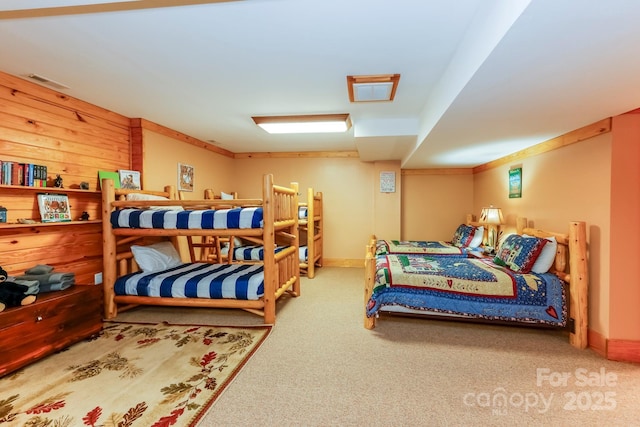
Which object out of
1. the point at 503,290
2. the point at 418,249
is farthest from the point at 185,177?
the point at 503,290

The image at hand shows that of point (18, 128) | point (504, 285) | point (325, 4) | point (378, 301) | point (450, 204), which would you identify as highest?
point (325, 4)

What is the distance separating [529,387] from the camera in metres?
1.88

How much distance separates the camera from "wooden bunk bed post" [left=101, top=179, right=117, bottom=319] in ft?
10.00

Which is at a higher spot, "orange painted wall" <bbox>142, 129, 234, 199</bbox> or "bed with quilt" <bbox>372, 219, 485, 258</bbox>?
"orange painted wall" <bbox>142, 129, 234, 199</bbox>

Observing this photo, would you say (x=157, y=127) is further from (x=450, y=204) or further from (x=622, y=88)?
(x=450, y=204)

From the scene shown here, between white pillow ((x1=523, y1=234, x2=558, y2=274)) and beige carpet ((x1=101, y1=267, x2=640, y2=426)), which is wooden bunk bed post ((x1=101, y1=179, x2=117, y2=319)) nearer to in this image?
beige carpet ((x1=101, y1=267, x2=640, y2=426))

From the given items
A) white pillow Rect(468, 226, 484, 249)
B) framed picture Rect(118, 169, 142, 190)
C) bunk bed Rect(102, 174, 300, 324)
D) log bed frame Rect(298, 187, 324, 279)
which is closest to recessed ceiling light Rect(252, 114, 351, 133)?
bunk bed Rect(102, 174, 300, 324)

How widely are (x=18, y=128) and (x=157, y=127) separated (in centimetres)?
143

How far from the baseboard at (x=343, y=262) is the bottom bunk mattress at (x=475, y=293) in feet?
9.06

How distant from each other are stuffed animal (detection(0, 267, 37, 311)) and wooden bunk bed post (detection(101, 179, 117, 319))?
0.94 meters

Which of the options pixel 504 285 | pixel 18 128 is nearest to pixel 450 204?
pixel 504 285

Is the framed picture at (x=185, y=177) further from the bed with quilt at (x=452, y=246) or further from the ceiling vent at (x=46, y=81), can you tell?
the bed with quilt at (x=452, y=246)

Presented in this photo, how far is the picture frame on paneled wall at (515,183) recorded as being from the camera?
367 centimetres

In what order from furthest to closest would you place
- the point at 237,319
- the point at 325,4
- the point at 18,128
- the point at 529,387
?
the point at 237,319 < the point at 18,128 < the point at 529,387 < the point at 325,4
